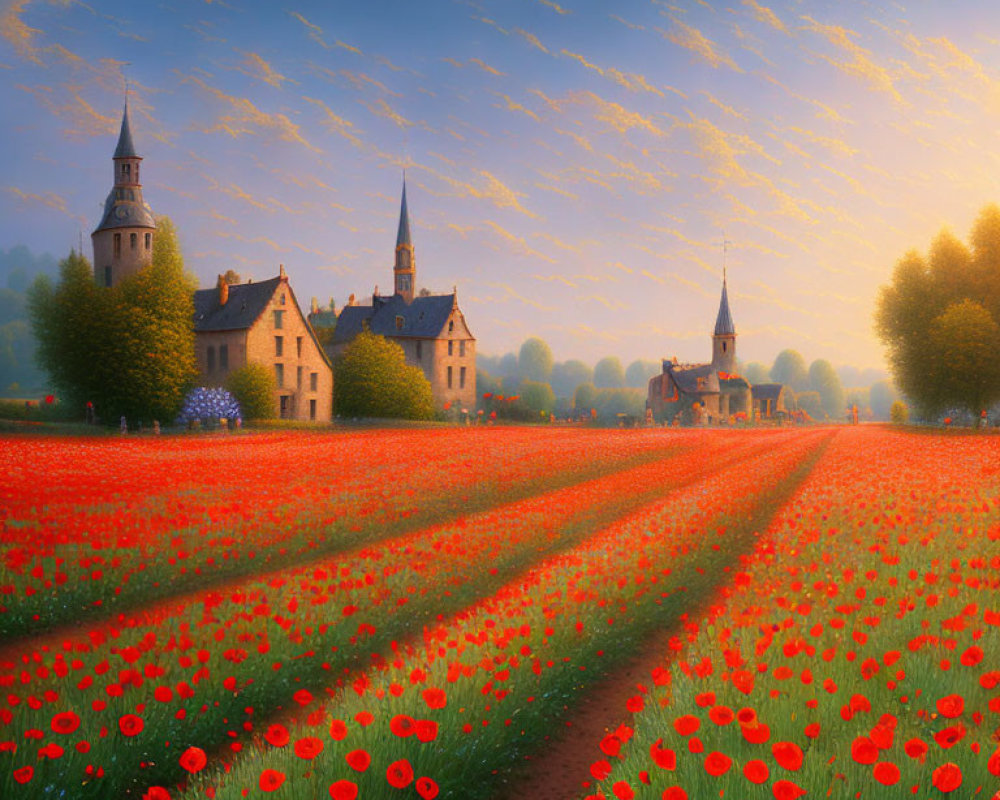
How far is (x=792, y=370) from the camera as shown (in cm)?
13775

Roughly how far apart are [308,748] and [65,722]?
2.35 meters

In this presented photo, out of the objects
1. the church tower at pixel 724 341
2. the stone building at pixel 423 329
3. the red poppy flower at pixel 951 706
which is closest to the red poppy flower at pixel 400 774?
the red poppy flower at pixel 951 706

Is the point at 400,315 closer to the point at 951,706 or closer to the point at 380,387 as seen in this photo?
the point at 380,387

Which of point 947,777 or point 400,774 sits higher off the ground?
point 947,777

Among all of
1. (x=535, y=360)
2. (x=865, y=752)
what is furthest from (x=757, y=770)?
(x=535, y=360)

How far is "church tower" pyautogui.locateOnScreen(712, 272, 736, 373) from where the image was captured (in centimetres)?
8856

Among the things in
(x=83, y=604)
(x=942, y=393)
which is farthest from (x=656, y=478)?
(x=942, y=393)

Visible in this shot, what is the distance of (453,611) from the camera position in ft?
35.5

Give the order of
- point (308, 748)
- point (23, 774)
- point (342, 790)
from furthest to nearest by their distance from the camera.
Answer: point (23, 774) → point (308, 748) → point (342, 790)

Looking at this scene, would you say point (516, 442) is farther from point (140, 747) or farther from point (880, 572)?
point (140, 747)

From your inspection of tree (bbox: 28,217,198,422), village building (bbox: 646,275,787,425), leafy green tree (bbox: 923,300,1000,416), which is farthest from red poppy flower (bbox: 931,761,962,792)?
village building (bbox: 646,275,787,425)

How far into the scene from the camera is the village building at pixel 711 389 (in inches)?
3455

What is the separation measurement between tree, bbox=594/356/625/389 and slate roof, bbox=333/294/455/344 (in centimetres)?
6792

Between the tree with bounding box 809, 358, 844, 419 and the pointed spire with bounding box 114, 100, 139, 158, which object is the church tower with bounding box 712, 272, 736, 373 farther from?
the pointed spire with bounding box 114, 100, 139, 158
